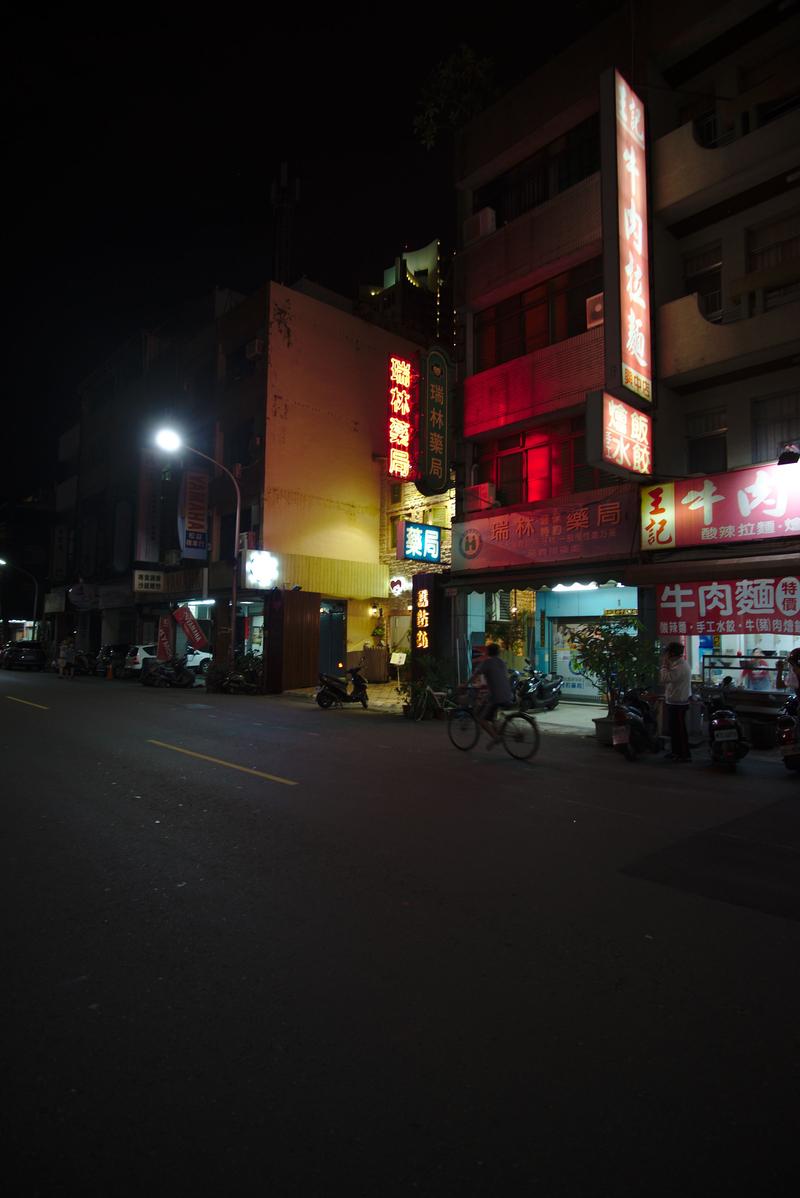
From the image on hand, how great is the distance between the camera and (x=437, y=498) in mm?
26297

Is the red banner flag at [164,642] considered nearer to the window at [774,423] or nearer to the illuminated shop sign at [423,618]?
the illuminated shop sign at [423,618]

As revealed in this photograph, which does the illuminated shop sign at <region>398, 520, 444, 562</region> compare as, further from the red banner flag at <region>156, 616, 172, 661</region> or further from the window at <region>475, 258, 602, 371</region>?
the red banner flag at <region>156, 616, 172, 661</region>

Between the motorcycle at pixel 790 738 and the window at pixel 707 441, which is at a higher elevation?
the window at pixel 707 441

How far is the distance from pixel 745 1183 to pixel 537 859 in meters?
3.32

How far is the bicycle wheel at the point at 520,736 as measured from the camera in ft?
34.3

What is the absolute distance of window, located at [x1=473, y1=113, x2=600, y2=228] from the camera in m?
17.1

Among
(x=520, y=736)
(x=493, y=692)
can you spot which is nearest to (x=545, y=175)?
(x=493, y=692)

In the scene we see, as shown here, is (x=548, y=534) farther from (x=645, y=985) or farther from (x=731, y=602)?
(x=645, y=985)

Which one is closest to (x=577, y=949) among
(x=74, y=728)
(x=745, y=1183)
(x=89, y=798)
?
(x=745, y=1183)

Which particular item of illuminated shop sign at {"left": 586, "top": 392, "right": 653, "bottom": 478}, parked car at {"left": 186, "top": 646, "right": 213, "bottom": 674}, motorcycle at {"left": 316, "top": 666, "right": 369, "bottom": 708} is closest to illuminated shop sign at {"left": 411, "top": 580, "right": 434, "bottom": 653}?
motorcycle at {"left": 316, "top": 666, "right": 369, "bottom": 708}

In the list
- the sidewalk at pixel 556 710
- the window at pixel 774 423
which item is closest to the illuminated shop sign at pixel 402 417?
the sidewalk at pixel 556 710

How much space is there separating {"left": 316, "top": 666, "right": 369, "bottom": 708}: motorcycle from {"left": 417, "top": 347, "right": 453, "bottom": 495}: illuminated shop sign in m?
5.58

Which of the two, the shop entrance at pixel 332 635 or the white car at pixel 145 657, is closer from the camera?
the shop entrance at pixel 332 635

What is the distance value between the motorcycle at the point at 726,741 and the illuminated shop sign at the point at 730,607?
2833mm
